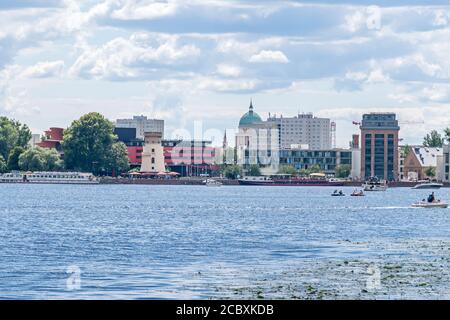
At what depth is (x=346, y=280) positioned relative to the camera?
47.7 m

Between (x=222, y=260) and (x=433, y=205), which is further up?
(x=433, y=205)

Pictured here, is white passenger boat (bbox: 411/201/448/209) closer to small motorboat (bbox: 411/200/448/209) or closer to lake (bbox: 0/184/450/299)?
small motorboat (bbox: 411/200/448/209)

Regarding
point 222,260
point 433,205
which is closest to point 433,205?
point 433,205

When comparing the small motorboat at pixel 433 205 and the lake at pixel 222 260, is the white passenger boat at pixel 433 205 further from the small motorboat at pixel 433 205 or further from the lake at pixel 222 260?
the lake at pixel 222 260

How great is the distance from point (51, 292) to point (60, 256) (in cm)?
2019

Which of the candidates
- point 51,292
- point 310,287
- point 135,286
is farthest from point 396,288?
point 51,292

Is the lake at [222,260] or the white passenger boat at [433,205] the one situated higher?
the white passenger boat at [433,205]

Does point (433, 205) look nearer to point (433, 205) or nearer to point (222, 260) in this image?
point (433, 205)

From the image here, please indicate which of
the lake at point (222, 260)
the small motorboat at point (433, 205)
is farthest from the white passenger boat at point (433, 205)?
the lake at point (222, 260)

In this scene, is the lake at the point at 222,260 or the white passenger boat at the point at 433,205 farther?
the white passenger boat at the point at 433,205

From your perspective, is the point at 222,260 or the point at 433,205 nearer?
the point at 222,260
